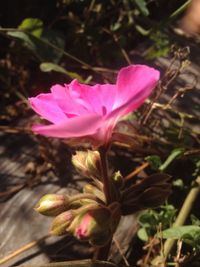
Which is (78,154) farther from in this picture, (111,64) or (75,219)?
(111,64)

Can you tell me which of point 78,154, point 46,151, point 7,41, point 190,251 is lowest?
point 190,251

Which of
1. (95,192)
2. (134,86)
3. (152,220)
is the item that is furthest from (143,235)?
(134,86)

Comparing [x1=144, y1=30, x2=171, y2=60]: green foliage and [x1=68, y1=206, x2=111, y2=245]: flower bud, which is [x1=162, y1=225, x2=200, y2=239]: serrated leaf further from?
[x1=144, y1=30, x2=171, y2=60]: green foliage

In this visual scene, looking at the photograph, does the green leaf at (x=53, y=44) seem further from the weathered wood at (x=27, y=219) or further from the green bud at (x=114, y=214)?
the green bud at (x=114, y=214)

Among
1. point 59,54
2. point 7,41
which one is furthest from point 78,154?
point 7,41

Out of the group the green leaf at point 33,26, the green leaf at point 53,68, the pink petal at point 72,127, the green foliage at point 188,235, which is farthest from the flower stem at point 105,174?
the green leaf at point 33,26

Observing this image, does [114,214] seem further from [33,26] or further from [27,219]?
[33,26]

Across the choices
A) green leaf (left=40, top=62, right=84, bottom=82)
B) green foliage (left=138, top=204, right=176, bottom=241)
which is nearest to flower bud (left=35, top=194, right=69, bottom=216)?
green foliage (left=138, top=204, right=176, bottom=241)
